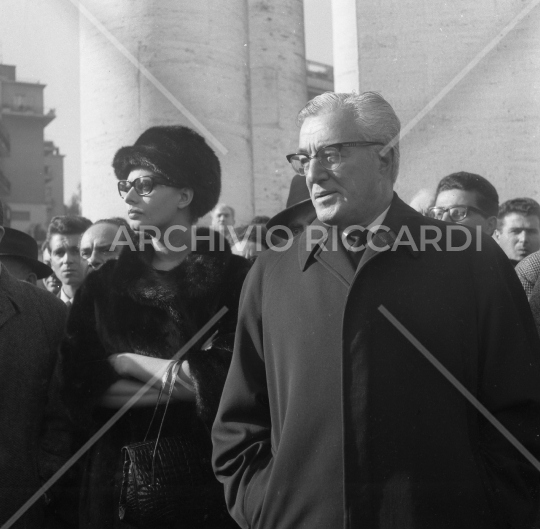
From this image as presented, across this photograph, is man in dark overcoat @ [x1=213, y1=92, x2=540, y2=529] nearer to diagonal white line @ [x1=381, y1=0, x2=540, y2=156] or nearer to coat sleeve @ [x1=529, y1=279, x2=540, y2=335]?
coat sleeve @ [x1=529, y1=279, x2=540, y2=335]

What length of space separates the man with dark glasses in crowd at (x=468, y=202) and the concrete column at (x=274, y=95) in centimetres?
581

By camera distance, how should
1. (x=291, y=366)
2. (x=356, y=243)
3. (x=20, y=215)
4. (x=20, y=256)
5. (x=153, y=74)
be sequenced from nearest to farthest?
(x=291, y=366) < (x=356, y=243) < (x=20, y=256) < (x=153, y=74) < (x=20, y=215)

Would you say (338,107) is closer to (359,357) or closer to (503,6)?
(359,357)

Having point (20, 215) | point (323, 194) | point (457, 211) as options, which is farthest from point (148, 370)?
point (20, 215)

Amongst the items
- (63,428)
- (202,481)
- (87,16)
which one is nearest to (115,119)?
(87,16)

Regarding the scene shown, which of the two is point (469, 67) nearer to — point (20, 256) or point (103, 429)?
point (20, 256)

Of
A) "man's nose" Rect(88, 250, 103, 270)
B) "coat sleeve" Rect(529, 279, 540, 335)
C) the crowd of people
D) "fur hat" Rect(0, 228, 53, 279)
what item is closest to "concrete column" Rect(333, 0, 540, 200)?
"man's nose" Rect(88, 250, 103, 270)

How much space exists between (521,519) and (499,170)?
11.5 feet

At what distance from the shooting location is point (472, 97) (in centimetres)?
536

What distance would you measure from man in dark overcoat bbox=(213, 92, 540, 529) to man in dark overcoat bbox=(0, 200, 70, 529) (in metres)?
1.00

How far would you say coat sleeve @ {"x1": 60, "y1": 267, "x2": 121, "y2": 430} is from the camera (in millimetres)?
3059

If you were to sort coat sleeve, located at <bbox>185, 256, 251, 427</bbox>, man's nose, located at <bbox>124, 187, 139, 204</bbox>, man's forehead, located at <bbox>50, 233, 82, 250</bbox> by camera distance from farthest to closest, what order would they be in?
man's forehead, located at <bbox>50, 233, 82, 250</bbox>
man's nose, located at <bbox>124, 187, 139, 204</bbox>
coat sleeve, located at <bbox>185, 256, 251, 427</bbox>

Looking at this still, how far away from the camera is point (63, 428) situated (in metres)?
3.17

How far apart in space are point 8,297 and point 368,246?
153cm
